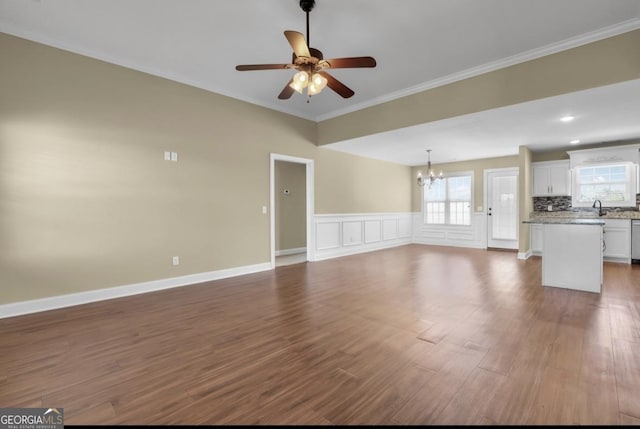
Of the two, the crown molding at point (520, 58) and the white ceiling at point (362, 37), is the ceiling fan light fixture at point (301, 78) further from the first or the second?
the crown molding at point (520, 58)

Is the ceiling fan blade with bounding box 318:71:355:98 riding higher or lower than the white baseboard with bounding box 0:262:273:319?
higher

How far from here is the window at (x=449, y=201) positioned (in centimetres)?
880

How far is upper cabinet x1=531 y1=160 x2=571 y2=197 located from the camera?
6957 millimetres

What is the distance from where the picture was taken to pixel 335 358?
2219 mm

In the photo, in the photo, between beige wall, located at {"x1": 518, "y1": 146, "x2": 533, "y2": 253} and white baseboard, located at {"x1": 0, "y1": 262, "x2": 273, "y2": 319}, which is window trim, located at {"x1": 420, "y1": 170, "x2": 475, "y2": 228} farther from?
white baseboard, located at {"x1": 0, "y1": 262, "x2": 273, "y2": 319}

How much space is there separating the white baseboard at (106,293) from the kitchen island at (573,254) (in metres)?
5.04

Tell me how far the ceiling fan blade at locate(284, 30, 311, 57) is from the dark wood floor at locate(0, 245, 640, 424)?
8.70 feet

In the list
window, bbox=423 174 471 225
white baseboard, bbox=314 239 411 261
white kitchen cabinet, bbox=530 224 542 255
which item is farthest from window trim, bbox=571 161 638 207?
white baseboard, bbox=314 239 411 261

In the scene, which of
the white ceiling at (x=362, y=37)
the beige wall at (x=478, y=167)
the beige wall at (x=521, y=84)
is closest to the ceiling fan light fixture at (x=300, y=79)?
the white ceiling at (x=362, y=37)

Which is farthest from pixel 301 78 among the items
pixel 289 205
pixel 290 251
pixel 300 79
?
pixel 290 251

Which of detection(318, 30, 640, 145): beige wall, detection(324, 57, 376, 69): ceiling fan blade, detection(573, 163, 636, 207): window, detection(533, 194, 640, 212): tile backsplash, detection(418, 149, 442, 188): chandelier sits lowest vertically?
detection(533, 194, 640, 212): tile backsplash

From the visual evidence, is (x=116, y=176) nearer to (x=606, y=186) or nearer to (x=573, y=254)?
(x=573, y=254)

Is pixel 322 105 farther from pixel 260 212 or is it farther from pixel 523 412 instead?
pixel 523 412

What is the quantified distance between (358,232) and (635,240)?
609 cm
